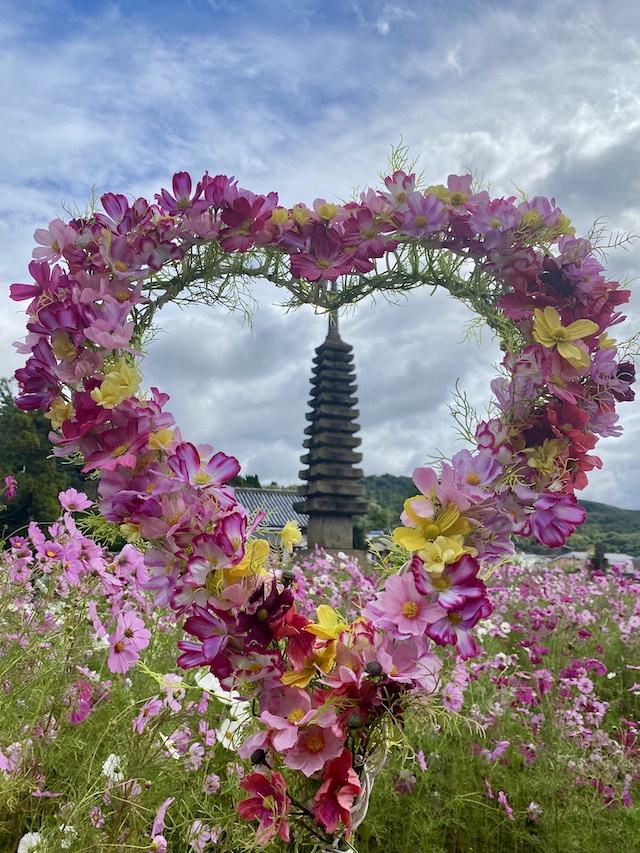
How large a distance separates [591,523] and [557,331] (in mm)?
44048

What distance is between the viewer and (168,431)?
1537 millimetres

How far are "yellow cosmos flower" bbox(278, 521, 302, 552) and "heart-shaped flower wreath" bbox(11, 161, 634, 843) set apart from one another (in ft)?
0.04

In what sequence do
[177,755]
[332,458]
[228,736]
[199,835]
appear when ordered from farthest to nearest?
[332,458], [228,736], [177,755], [199,835]

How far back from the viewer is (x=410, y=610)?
1.35m

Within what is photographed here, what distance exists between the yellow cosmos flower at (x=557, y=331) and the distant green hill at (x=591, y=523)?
72.0 ft

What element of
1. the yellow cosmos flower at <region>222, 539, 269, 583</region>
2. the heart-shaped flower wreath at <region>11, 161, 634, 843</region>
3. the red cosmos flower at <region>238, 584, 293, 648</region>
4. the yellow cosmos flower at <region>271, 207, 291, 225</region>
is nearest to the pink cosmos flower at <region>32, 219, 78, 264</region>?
the heart-shaped flower wreath at <region>11, 161, 634, 843</region>

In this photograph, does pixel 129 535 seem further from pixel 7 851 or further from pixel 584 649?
pixel 584 649

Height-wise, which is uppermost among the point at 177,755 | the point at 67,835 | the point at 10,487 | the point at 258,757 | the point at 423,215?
the point at 423,215

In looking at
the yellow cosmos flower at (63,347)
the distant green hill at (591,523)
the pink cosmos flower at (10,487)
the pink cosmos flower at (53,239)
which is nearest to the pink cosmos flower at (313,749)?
the yellow cosmos flower at (63,347)

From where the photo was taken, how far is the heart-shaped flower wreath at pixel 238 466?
4.44 ft

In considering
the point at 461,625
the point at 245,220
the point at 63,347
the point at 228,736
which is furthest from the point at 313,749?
the point at 245,220

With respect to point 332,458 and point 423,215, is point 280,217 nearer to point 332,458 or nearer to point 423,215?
point 423,215

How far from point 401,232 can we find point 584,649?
14.3 ft

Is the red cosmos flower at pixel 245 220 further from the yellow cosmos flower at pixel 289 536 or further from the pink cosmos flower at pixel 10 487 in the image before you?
the pink cosmos flower at pixel 10 487
